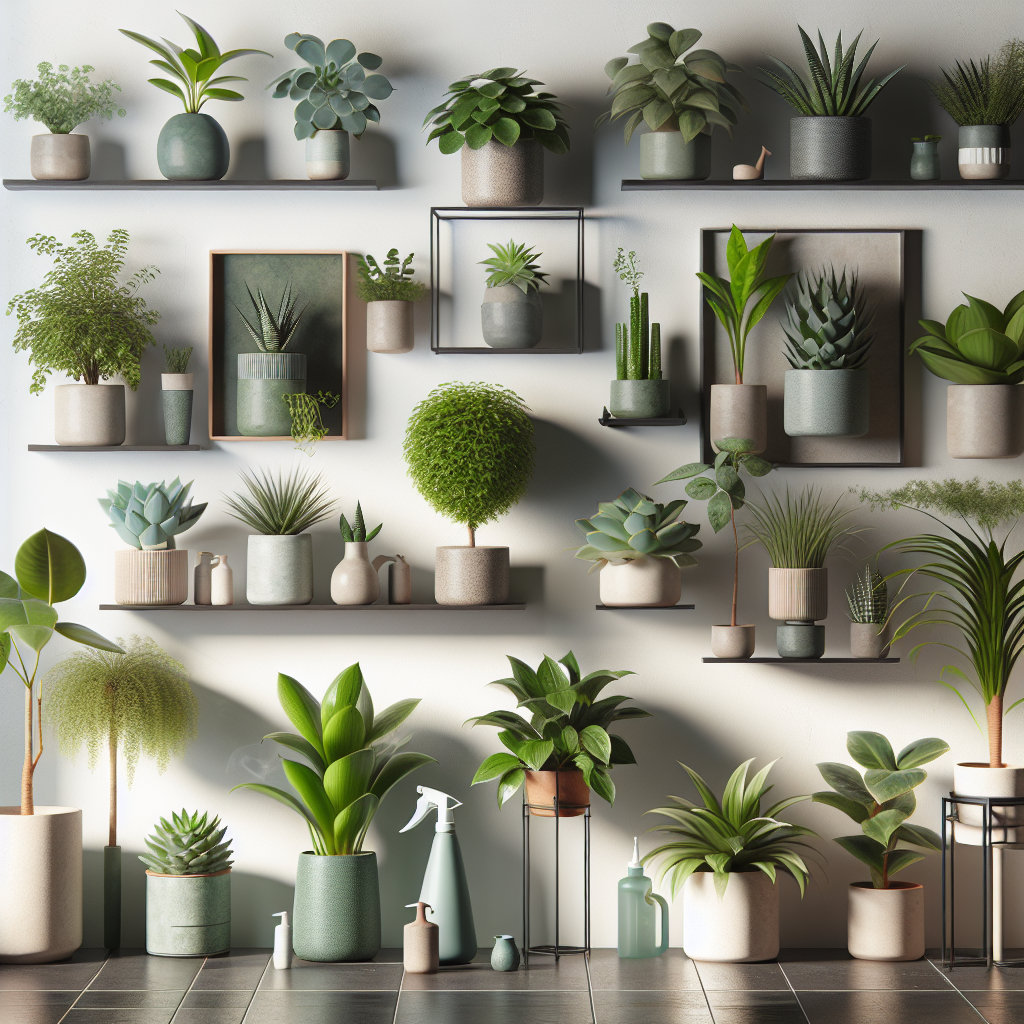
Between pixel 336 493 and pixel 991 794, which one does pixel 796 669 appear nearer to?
pixel 991 794

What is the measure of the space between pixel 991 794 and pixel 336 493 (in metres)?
2.00

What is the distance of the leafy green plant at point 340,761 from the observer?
127 inches

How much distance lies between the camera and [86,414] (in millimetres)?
3377

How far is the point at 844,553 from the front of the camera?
3.52 m

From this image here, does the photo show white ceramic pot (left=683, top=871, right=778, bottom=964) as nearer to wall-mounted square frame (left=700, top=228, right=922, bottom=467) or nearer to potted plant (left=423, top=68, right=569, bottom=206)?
wall-mounted square frame (left=700, top=228, right=922, bottom=467)

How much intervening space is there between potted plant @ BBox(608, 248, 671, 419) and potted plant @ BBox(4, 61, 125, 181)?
1608 millimetres

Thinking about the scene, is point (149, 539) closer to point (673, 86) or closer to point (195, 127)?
point (195, 127)

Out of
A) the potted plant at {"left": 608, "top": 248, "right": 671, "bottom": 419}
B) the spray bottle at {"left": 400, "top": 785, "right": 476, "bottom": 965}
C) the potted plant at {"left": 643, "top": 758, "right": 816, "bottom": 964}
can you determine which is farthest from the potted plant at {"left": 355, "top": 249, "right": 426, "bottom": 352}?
the potted plant at {"left": 643, "top": 758, "right": 816, "bottom": 964}

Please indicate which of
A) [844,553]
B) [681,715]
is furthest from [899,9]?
[681,715]

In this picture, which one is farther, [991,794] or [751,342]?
[751,342]

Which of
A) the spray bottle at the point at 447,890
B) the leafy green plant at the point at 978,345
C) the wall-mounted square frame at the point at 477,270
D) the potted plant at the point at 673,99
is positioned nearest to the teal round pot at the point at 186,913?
the spray bottle at the point at 447,890

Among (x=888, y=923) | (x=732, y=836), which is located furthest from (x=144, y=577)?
(x=888, y=923)

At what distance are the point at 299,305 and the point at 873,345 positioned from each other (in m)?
1.67

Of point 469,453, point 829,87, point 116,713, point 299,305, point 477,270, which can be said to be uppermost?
point 829,87
